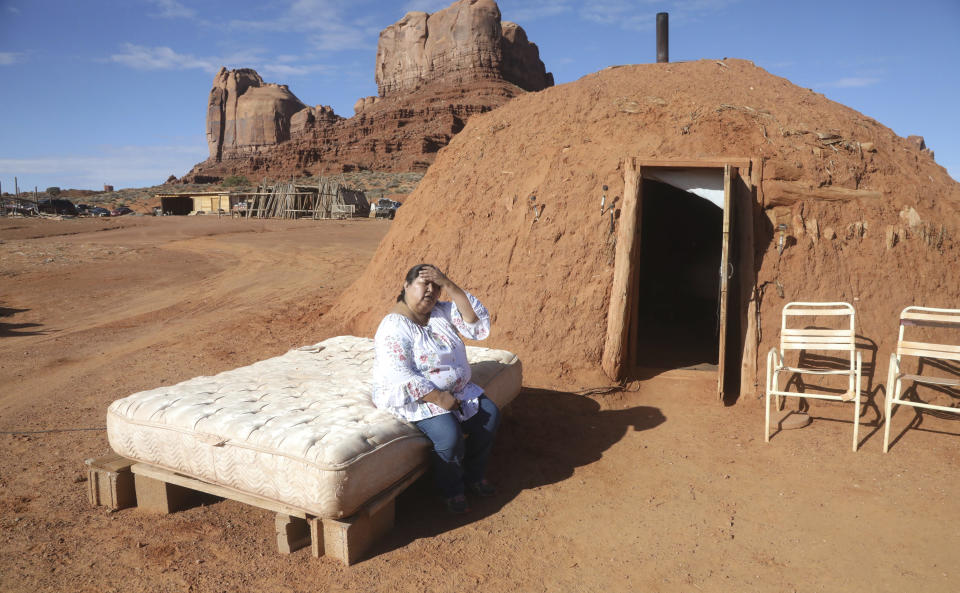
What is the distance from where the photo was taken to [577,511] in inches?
133

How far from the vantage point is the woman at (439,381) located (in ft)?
10.2

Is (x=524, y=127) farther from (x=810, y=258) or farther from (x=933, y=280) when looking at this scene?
(x=933, y=280)

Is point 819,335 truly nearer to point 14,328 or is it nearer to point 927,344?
point 927,344

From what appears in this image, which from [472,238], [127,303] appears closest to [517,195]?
[472,238]

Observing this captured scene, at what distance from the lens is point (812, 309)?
482 centimetres

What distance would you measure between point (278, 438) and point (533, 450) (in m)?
1.97

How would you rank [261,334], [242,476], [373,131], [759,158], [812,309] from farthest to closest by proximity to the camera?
[373,131] → [261,334] → [759,158] → [812,309] → [242,476]

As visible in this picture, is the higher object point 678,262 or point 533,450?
point 678,262

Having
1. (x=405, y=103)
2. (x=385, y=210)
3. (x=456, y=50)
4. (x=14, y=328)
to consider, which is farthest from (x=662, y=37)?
(x=456, y=50)

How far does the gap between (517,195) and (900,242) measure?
3273mm

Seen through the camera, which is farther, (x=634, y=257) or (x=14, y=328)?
(x=14, y=328)

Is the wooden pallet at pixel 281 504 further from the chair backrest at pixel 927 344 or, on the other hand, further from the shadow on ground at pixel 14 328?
the shadow on ground at pixel 14 328

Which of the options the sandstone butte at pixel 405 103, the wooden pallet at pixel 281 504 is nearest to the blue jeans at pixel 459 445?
the wooden pallet at pixel 281 504

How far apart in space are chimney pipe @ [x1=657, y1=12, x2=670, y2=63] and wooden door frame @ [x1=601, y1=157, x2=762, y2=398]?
254cm
